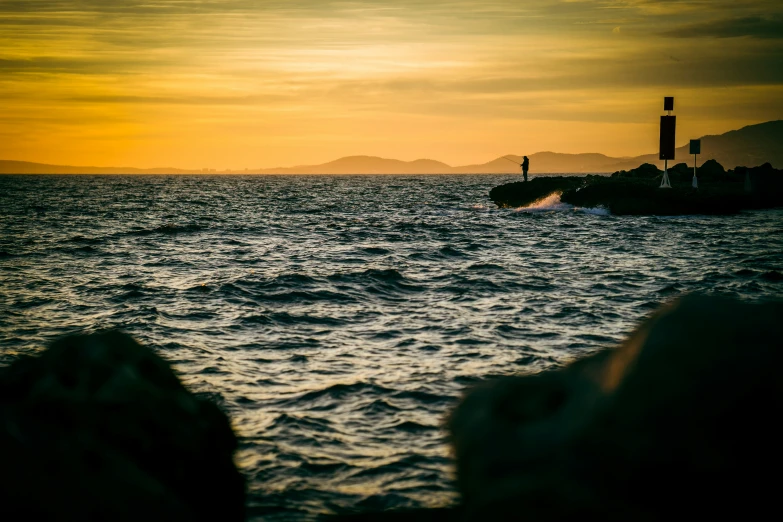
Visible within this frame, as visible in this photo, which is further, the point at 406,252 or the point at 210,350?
the point at 406,252

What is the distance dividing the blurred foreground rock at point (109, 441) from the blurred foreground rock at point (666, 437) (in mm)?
2002

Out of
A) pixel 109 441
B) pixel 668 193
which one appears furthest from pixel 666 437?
pixel 668 193

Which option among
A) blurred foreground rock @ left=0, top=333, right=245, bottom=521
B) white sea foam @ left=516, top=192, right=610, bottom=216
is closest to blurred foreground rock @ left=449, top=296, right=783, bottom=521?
blurred foreground rock @ left=0, top=333, right=245, bottom=521

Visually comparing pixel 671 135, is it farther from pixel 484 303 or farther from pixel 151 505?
pixel 151 505

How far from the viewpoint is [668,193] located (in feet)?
137

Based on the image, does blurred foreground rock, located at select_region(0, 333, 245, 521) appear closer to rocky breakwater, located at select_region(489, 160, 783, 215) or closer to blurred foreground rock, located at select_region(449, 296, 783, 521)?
blurred foreground rock, located at select_region(449, 296, 783, 521)

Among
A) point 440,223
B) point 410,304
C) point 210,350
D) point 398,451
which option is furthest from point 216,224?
point 398,451

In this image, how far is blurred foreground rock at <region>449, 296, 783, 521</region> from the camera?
3629 millimetres

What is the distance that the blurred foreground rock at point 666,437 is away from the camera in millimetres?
3629

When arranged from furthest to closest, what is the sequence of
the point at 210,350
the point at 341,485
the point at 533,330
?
the point at 533,330 < the point at 210,350 < the point at 341,485

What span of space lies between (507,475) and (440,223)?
35.1 metres

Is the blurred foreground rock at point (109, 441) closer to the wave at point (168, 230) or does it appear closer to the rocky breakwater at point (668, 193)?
the wave at point (168, 230)

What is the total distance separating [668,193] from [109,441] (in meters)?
42.8

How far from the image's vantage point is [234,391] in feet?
28.0
